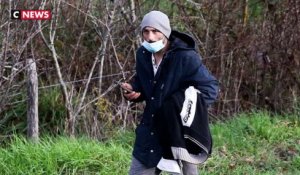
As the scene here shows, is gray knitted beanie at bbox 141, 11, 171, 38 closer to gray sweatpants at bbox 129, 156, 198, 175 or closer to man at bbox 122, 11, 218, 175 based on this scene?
man at bbox 122, 11, 218, 175

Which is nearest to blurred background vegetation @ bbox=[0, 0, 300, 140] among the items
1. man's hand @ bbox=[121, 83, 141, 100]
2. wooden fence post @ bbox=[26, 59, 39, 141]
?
wooden fence post @ bbox=[26, 59, 39, 141]

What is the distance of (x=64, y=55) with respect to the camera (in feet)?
27.5

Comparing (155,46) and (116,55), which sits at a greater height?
(155,46)

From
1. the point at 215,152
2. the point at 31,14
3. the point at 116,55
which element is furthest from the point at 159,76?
the point at 116,55

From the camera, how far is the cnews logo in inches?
279

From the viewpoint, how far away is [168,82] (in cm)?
487

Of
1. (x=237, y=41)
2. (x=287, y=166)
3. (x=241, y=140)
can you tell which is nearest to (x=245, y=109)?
(x=237, y=41)

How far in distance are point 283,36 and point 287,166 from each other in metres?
2.66

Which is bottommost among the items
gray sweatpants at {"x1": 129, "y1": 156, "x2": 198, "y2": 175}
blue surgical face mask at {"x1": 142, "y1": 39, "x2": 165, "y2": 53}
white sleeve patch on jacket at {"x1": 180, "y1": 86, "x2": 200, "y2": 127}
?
gray sweatpants at {"x1": 129, "y1": 156, "x2": 198, "y2": 175}

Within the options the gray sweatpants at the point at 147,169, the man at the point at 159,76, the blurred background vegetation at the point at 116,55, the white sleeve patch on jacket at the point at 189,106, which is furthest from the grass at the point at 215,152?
the white sleeve patch on jacket at the point at 189,106

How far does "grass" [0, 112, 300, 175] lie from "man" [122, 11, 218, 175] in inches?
55.1

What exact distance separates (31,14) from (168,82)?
2.84m

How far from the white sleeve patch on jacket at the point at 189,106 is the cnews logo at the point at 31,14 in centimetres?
283

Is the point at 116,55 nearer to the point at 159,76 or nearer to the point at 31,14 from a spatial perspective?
the point at 31,14
